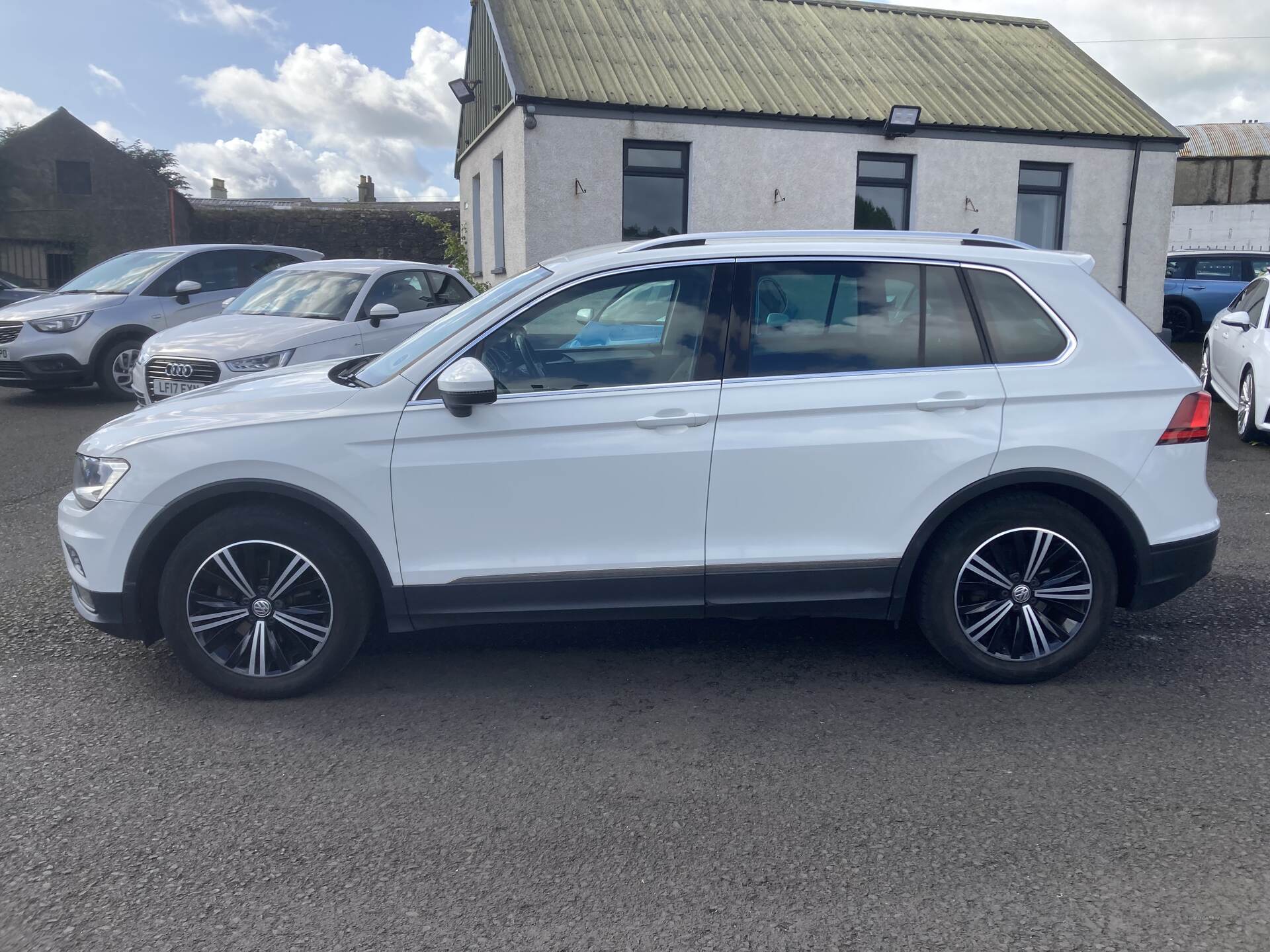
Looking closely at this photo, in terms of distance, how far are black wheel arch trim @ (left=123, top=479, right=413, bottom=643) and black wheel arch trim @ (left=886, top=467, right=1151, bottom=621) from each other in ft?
6.41

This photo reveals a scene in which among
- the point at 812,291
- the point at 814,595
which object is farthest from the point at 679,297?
the point at 814,595

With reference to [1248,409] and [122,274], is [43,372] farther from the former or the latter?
[1248,409]

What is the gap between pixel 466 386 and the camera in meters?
3.71

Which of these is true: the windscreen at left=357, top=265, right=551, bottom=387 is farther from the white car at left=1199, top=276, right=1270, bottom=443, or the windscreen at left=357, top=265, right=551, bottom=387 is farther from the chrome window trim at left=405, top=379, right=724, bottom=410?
the white car at left=1199, top=276, right=1270, bottom=443

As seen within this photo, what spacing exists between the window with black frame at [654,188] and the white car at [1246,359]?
25.0 feet

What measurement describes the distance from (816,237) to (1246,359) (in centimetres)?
748

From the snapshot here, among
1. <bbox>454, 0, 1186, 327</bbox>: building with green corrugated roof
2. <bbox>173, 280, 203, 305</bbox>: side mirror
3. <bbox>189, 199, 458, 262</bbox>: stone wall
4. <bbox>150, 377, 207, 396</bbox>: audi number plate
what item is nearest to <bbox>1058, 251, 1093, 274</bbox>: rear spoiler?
<bbox>150, 377, 207, 396</bbox>: audi number plate

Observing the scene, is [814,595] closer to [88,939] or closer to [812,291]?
[812,291]

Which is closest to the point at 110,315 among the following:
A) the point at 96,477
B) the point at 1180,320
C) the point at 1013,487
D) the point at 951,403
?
the point at 96,477

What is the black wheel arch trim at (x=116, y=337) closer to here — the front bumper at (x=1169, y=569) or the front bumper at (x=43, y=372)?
the front bumper at (x=43, y=372)

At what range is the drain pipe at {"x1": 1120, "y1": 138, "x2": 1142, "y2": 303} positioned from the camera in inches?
679

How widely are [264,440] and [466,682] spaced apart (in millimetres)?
1251

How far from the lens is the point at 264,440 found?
3.83m

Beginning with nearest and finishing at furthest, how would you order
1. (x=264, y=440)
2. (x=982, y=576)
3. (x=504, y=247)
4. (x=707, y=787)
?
1. (x=707, y=787)
2. (x=264, y=440)
3. (x=982, y=576)
4. (x=504, y=247)
